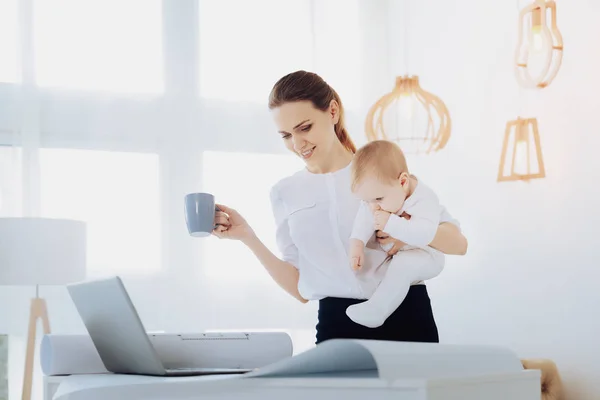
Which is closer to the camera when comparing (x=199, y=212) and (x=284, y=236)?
(x=199, y=212)

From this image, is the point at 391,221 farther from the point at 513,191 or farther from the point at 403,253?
the point at 513,191

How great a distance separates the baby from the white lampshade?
7.50ft

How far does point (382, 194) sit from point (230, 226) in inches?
15.7

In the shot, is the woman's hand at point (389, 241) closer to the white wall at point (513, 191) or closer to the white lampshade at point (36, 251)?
the white wall at point (513, 191)

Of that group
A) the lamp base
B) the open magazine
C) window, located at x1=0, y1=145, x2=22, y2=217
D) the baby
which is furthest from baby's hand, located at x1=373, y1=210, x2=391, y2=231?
window, located at x1=0, y1=145, x2=22, y2=217

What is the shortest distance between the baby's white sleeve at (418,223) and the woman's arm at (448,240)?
2 cm

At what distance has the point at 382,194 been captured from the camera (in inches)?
72.8

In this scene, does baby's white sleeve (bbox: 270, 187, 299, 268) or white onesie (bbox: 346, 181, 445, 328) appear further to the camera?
baby's white sleeve (bbox: 270, 187, 299, 268)

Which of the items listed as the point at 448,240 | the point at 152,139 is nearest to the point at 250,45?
the point at 152,139

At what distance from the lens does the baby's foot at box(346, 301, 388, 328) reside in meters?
1.82

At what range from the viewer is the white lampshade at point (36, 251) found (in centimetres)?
375

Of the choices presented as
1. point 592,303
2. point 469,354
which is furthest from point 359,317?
point 592,303

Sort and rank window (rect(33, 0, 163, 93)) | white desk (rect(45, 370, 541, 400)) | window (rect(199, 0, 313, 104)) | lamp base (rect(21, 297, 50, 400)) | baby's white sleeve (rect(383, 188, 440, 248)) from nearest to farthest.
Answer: white desk (rect(45, 370, 541, 400)) < baby's white sleeve (rect(383, 188, 440, 248)) < lamp base (rect(21, 297, 50, 400)) < window (rect(33, 0, 163, 93)) < window (rect(199, 0, 313, 104))

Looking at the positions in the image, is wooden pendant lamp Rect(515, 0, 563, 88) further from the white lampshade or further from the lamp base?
the lamp base
